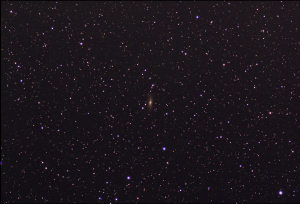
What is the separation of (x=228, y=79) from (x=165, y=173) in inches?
7.1

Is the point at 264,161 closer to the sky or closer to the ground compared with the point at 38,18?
closer to the ground

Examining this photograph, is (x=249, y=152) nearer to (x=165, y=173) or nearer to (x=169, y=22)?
(x=165, y=173)

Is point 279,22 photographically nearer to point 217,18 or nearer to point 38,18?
point 217,18

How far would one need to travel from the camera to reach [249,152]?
40 centimetres

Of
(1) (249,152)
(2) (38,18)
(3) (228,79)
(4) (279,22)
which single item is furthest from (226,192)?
(2) (38,18)

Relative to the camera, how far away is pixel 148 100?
1.28 feet

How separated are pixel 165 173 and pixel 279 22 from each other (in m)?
0.30

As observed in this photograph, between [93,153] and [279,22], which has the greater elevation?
A: [279,22]

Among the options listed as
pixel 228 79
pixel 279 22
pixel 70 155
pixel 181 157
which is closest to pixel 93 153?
pixel 70 155

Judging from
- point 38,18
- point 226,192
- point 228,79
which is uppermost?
point 38,18

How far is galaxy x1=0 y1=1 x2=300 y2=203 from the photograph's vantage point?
1.26 feet

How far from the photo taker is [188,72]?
39cm

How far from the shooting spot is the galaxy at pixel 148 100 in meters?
0.38

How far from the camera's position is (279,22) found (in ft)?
1.30
